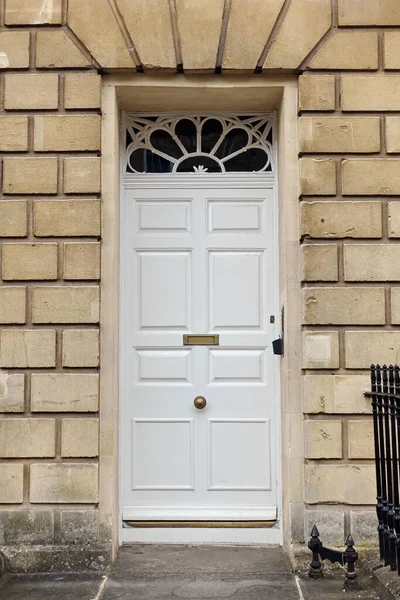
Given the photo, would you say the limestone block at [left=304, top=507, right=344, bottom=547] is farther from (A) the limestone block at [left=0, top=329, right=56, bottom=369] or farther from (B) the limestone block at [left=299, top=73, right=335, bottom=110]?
(B) the limestone block at [left=299, top=73, right=335, bottom=110]

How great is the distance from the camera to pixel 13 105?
5.37m

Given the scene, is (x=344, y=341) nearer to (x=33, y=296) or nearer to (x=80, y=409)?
(x=80, y=409)

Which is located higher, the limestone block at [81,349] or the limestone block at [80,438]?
the limestone block at [81,349]

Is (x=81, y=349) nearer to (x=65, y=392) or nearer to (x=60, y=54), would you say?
(x=65, y=392)

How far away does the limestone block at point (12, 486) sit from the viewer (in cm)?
513

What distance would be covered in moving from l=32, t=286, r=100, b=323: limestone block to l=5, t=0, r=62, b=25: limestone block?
84.6 inches

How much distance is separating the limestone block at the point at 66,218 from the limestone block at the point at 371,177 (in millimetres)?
1989

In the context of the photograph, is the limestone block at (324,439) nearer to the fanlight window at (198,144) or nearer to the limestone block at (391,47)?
the fanlight window at (198,144)

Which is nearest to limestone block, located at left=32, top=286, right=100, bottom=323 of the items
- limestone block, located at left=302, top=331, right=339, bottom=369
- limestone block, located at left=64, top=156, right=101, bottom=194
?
limestone block, located at left=64, top=156, right=101, bottom=194

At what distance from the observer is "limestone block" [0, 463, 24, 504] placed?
5.13 metres

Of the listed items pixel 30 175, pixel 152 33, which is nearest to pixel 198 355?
pixel 30 175

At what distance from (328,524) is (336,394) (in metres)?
0.98

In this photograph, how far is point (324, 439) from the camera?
202 inches

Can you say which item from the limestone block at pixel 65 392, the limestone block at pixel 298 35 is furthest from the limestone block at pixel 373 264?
the limestone block at pixel 65 392
